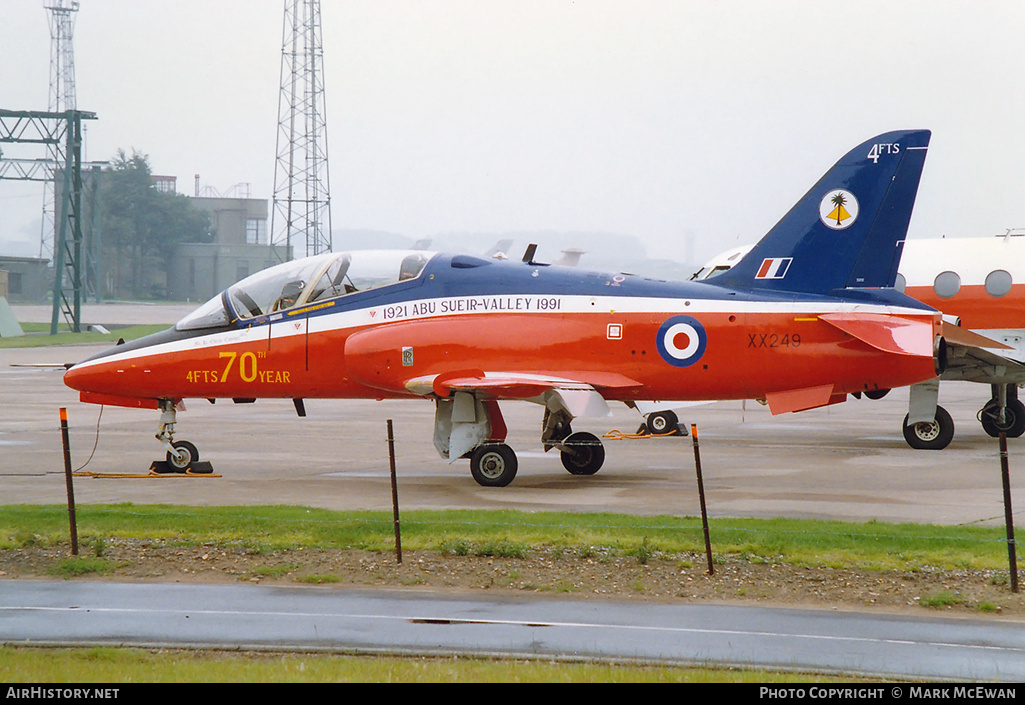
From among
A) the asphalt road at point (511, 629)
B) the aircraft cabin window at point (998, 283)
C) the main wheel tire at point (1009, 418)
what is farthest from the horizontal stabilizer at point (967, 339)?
the asphalt road at point (511, 629)

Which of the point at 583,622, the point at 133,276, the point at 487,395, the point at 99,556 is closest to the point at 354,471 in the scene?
the point at 487,395

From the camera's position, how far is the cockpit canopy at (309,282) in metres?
16.3

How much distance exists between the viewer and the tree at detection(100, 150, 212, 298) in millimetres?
121750

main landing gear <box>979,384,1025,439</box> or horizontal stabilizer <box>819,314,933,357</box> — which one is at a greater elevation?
horizontal stabilizer <box>819,314,933,357</box>

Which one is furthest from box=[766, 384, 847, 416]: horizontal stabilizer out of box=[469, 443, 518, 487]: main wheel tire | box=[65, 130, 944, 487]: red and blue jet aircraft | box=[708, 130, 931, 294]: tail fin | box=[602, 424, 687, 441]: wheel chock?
box=[602, 424, 687, 441]: wheel chock

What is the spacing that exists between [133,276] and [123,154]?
16.1 m

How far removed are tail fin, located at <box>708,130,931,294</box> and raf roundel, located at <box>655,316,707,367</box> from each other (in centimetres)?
105

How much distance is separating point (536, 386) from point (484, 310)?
1.49 m

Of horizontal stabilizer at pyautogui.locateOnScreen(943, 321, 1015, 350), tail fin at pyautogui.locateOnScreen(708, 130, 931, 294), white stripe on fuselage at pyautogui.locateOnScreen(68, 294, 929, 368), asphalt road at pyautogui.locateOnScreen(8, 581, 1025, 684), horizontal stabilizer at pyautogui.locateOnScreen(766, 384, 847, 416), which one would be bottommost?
asphalt road at pyautogui.locateOnScreen(8, 581, 1025, 684)

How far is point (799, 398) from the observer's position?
50.5 feet

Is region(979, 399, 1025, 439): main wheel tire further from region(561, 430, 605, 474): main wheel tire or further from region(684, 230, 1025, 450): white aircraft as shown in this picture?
region(561, 430, 605, 474): main wheel tire

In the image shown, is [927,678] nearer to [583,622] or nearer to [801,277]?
[583,622]

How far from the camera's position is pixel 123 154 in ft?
427

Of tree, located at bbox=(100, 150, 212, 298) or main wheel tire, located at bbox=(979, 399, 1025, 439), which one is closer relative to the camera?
main wheel tire, located at bbox=(979, 399, 1025, 439)
